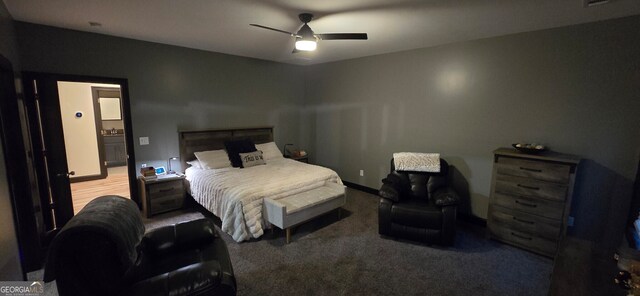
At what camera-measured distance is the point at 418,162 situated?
11.5 ft

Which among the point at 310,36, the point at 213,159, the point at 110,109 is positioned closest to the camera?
the point at 310,36

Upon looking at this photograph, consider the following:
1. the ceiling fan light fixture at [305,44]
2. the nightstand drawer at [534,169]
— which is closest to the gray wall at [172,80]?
the ceiling fan light fixture at [305,44]

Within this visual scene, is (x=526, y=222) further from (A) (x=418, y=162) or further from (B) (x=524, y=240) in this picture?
(A) (x=418, y=162)

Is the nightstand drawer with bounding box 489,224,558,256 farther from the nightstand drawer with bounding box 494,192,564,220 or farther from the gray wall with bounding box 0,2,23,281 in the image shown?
the gray wall with bounding box 0,2,23,281

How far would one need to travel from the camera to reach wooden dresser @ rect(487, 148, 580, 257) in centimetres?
262

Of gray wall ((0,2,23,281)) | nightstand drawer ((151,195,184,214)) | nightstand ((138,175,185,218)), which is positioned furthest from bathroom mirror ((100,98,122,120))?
gray wall ((0,2,23,281))

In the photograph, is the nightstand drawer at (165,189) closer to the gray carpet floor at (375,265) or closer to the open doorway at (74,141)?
the open doorway at (74,141)

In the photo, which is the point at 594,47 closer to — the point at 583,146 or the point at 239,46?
the point at 583,146

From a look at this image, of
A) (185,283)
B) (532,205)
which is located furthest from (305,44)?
(532,205)

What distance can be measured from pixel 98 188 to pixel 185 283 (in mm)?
4807

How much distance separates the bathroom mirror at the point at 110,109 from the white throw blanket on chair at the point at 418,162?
6922 mm

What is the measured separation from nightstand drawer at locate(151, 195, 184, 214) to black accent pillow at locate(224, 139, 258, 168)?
2.96 feet

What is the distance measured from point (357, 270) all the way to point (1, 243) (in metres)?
2.64

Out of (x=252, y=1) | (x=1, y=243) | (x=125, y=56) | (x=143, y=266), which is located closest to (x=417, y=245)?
(x=143, y=266)
